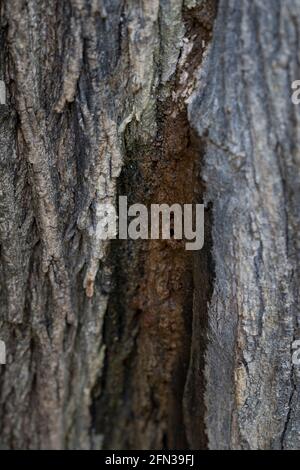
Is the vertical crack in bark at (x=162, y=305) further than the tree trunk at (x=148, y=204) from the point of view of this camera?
Yes

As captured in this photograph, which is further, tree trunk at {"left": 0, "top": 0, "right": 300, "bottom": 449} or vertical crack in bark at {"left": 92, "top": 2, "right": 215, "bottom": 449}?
vertical crack in bark at {"left": 92, "top": 2, "right": 215, "bottom": 449}

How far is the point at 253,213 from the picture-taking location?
1078mm

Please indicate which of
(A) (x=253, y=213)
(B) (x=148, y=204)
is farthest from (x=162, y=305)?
(A) (x=253, y=213)

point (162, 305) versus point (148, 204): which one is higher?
point (148, 204)

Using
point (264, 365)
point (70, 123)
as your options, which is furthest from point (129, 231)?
point (264, 365)

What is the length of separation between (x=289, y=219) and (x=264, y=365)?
0.33 m

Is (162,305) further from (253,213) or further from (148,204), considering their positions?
(253,213)

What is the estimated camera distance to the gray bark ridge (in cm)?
99

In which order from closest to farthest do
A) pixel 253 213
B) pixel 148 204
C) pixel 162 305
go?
pixel 253 213
pixel 148 204
pixel 162 305

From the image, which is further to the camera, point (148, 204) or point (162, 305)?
point (162, 305)

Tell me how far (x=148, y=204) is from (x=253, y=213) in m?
0.25

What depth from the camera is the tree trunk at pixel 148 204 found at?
1.03 m

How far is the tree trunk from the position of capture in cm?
103

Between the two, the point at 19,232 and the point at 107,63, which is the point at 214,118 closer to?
the point at 107,63
